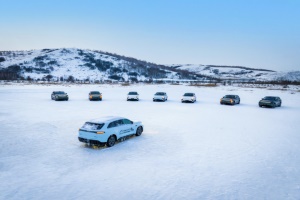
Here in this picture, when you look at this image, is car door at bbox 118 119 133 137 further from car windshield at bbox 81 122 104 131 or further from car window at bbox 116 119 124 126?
car windshield at bbox 81 122 104 131

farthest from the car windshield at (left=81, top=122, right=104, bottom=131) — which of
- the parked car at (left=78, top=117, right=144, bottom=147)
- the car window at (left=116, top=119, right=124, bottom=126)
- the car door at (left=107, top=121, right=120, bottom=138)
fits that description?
the car window at (left=116, top=119, right=124, bottom=126)

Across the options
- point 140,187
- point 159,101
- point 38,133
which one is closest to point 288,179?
point 140,187

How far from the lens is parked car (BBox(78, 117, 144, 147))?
1270 cm

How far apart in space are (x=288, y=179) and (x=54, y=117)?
1868 cm

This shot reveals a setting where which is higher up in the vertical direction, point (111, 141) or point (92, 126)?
point (92, 126)

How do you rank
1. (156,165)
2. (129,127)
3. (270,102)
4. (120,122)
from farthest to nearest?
(270,102), (129,127), (120,122), (156,165)

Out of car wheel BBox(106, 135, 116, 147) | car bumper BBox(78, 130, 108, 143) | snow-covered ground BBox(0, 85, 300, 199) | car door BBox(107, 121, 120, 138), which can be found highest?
car door BBox(107, 121, 120, 138)

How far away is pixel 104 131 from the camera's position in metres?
12.7

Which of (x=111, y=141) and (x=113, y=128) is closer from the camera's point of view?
(x=111, y=141)

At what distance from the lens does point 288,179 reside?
9.21 metres

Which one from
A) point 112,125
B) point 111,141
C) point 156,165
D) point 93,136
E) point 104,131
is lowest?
point 156,165

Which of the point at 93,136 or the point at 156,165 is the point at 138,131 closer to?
the point at 93,136

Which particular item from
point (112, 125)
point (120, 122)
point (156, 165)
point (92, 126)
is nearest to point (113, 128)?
point (112, 125)

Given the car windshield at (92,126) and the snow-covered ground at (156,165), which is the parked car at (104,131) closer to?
the car windshield at (92,126)
